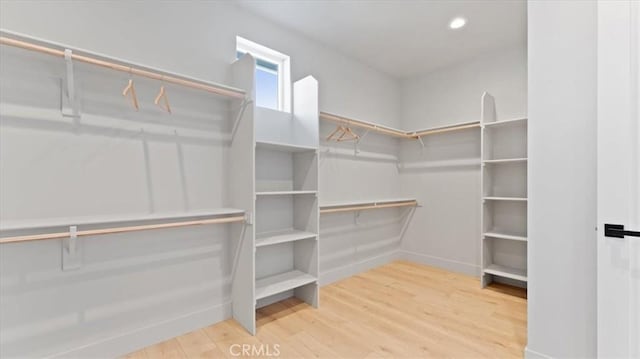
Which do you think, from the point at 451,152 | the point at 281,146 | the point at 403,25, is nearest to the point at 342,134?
the point at 281,146

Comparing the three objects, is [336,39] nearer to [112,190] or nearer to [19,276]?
[112,190]

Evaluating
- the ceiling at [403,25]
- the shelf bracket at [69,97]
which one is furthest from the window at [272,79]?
the shelf bracket at [69,97]

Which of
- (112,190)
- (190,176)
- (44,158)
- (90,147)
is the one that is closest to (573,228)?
(190,176)

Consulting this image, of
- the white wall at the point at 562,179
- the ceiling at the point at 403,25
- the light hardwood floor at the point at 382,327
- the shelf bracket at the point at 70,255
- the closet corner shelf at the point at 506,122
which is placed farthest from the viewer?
the closet corner shelf at the point at 506,122

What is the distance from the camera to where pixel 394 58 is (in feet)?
11.4

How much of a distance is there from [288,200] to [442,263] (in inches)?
90.7

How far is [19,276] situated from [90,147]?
0.80 m

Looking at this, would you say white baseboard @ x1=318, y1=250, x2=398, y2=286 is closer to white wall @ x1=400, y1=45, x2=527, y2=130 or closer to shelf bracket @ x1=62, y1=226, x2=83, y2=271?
white wall @ x1=400, y1=45, x2=527, y2=130

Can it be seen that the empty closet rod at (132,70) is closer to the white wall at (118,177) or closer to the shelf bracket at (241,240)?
the white wall at (118,177)

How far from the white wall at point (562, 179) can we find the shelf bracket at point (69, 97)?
2724mm

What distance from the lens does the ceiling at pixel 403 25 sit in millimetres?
2424

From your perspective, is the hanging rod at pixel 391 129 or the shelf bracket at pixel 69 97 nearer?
the shelf bracket at pixel 69 97

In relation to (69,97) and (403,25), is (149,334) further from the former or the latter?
(403,25)

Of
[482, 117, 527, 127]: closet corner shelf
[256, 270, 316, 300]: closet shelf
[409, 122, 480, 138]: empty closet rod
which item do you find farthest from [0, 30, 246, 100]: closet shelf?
[482, 117, 527, 127]: closet corner shelf
